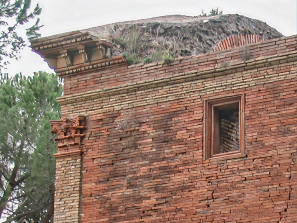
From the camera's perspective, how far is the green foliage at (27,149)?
1035 inches

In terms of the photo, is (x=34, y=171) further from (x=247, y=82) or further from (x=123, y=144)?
(x=247, y=82)

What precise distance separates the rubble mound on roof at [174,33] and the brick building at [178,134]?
57 cm

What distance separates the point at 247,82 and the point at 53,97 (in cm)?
1192

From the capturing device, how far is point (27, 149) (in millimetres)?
27031

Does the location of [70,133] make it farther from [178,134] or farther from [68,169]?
[178,134]

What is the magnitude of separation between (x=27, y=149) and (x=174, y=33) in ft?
29.7

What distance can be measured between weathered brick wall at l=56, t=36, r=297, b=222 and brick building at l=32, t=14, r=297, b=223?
0.02 meters

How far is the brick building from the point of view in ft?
52.2

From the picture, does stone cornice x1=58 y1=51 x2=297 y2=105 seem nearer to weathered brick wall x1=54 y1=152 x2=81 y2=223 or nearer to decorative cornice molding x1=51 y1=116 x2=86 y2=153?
decorative cornice molding x1=51 y1=116 x2=86 y2=153

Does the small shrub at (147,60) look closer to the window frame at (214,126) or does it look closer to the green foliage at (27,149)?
the window frame at (214,126)

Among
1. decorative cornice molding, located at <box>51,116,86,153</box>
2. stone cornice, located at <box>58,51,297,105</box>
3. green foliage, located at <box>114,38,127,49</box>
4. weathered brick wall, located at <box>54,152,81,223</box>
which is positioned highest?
green foliage, located at <box>114,38,127,49</box>

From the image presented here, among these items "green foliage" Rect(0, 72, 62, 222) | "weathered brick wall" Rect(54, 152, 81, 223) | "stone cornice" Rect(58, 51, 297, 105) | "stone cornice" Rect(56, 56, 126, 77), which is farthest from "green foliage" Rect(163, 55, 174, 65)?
"green foliage" Rect(0, 72, 62, 222)

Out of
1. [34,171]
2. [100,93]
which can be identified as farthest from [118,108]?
[34,171]

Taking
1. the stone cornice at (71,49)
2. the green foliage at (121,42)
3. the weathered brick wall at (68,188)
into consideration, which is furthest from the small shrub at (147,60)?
the weathered brick wall at (68,188)
